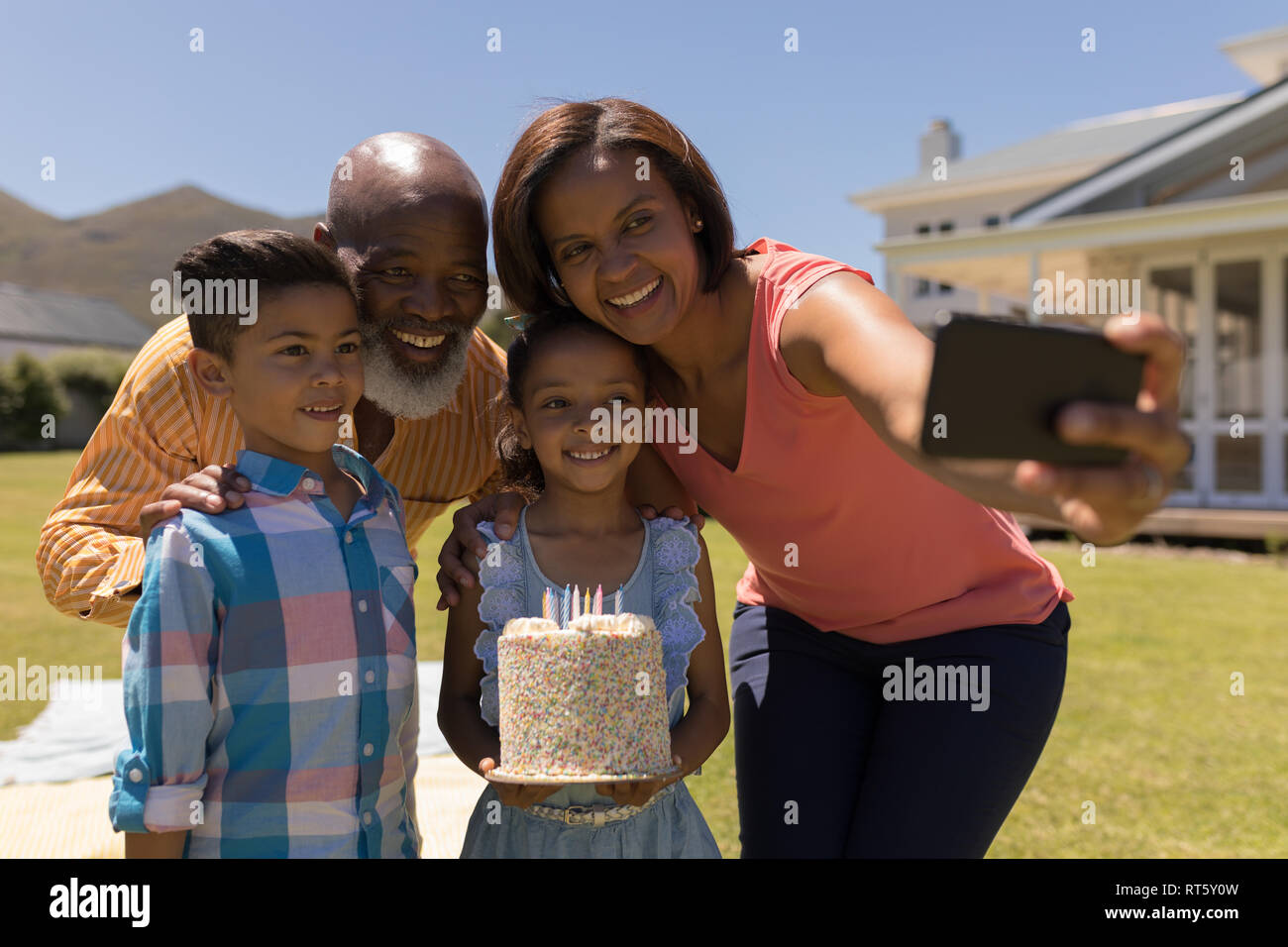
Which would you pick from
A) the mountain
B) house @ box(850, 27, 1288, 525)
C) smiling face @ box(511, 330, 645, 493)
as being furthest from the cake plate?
the mountain

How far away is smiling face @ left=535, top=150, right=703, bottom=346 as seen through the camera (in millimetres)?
2172

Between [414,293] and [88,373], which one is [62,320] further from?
[414,293]

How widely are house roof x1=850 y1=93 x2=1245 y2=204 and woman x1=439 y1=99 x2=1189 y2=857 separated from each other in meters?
22.2

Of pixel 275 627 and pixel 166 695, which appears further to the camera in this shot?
pixel 275 627

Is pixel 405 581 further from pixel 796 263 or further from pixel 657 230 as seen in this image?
pixel 796 263

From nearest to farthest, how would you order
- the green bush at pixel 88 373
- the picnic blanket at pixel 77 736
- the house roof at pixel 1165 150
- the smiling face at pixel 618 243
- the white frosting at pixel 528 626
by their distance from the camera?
the white frosting at pixel 528 626 → the smiling face at pixel 618 243 → the picnic blanket at pixel 77 736 → the house roof at pixel 1165 150 → the green bush at pixel 88 373

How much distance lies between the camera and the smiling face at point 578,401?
2139mm

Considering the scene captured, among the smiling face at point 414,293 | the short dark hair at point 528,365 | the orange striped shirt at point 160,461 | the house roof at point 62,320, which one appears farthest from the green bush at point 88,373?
the short dark hair at point 528,365

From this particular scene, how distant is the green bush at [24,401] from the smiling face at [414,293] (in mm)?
37236

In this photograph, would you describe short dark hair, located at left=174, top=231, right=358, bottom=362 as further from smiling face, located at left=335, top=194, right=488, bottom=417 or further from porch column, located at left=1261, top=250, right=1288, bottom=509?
porch column, located at left=1261, top=250, right=1288, bottom=509

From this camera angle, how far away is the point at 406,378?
110 inches

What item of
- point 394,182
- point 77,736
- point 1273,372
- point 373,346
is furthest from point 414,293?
point 1273,372

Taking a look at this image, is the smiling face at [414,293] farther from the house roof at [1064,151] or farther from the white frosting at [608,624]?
the house roof at [1064,151]

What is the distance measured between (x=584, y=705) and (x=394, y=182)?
1728 millimetres
